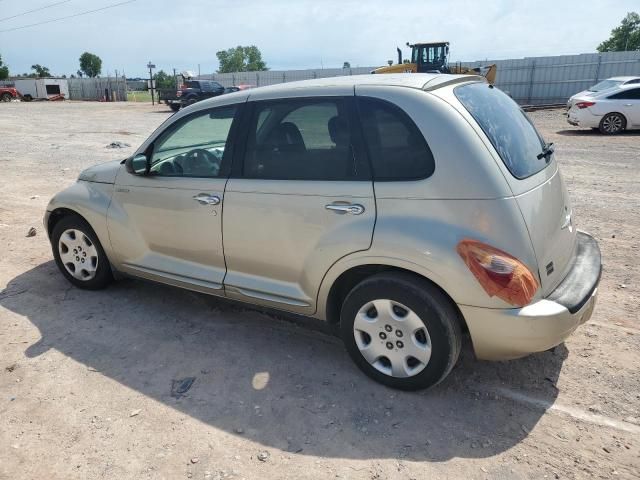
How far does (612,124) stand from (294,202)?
49.5 feet

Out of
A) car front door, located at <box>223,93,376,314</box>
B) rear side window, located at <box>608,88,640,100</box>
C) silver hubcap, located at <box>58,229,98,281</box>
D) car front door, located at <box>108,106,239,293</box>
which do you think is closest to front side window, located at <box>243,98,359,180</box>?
car front door, located at <box>223,93,376,314</box>

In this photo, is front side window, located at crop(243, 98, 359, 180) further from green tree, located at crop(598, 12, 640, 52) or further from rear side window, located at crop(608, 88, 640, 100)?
green tree, located at crop(598, 12, 640, 52)

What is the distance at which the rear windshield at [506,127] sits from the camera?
9.66 ft

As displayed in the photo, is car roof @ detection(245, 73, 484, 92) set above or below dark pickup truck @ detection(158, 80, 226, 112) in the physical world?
above

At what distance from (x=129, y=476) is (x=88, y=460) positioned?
28cm

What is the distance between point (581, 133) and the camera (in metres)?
15.7

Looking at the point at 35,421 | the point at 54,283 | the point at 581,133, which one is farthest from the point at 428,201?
the point at 581,133

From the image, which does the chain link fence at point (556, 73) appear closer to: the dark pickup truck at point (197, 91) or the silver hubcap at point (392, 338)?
the dark pickup truck at point (197, 91)

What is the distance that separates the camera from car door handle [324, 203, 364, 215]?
9.89 feet

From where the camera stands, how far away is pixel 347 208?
3051 millimetres

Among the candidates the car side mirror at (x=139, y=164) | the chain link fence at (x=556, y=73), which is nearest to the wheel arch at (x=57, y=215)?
the car side mirror at (x=139, y=164)

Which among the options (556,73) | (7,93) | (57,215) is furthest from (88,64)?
(57,215)

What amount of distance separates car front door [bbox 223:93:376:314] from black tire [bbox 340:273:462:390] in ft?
0.82

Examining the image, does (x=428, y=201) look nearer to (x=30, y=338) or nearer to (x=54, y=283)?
(x=30, y=338)
